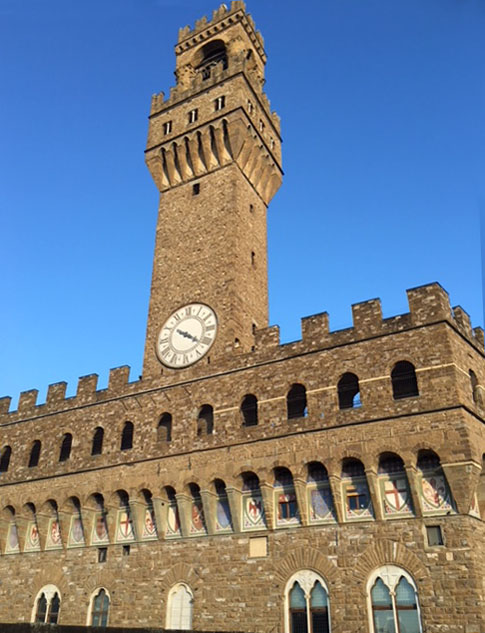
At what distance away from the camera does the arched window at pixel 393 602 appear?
16.5 m

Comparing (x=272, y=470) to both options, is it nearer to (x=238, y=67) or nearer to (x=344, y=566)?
(x=344, y=566)

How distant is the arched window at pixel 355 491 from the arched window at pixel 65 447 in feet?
43.6

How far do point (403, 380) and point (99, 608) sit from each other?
46.4 ft

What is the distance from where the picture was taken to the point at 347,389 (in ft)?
67.5

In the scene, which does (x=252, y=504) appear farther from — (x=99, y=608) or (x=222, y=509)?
(x=99, y=608)

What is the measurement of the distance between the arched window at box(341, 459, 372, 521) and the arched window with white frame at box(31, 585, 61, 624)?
41.8 feet

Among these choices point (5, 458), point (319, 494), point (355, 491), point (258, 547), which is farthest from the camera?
point (5, 458)

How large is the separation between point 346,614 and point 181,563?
6.32 meters

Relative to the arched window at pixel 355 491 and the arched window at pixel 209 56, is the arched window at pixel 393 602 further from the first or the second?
the arched window at pixel 209 56

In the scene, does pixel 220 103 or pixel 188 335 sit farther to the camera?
pixel 220 103

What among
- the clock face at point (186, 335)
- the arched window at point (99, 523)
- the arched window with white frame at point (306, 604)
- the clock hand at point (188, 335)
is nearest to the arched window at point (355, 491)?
the arched window with white frame at point (306, 604)

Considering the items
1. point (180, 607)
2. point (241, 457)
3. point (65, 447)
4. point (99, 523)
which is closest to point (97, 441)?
point (65, 447)

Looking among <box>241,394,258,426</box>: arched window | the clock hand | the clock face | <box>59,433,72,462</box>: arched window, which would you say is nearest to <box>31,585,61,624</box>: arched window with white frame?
<box>59,433,72,462</box>: arched window

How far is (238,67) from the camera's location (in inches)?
1188
